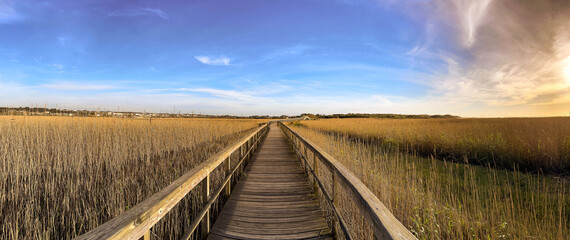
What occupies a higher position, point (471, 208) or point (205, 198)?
point (205, 198)

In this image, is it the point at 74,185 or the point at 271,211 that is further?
the point at 74,185

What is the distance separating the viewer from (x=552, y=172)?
6.04m

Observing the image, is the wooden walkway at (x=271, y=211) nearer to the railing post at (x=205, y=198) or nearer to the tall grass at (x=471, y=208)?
the railing post at (x=205, y=198)

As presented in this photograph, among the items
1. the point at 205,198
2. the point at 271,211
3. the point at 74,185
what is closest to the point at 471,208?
the point at 271,211

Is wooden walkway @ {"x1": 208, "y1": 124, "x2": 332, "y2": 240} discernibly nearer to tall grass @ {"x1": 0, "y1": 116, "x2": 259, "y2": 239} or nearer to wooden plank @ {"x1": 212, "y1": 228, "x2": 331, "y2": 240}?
wooden plank @ {"x1": 212, "y1": 228, "x2": 331, "y2": 240}

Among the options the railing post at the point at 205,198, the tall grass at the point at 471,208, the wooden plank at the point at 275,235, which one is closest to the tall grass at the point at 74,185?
the railing post at the point at 205,198

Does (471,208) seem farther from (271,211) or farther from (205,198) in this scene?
(205,198)

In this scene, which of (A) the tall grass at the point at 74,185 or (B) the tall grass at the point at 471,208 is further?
(A) the tall grass at the point at 74,185

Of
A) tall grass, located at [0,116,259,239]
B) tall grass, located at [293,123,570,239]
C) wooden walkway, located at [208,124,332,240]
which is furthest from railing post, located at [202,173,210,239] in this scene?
tall grass, located at [293,123,570,239]

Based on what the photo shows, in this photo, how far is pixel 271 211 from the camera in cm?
378

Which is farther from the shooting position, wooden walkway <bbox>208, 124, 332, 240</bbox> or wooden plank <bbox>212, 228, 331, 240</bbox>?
wooden walkway <bbox>208, 124, 332, 240</bbox>

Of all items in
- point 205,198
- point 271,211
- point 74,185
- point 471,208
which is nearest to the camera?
point 205,198

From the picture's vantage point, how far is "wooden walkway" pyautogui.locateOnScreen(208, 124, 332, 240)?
3053 millimetres

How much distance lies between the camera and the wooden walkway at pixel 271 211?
3.05 meters
